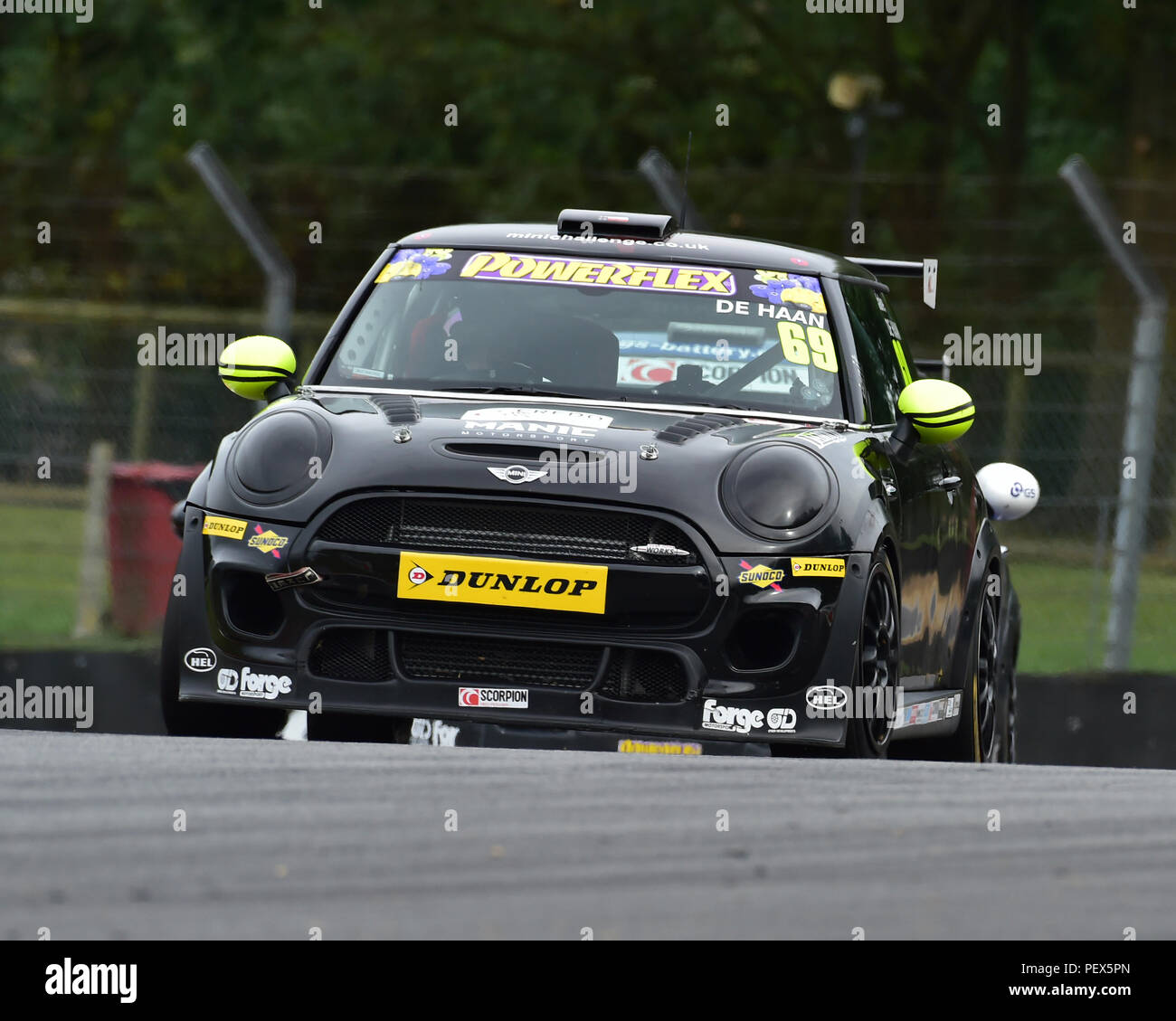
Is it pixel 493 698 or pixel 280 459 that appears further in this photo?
pixel 280 459

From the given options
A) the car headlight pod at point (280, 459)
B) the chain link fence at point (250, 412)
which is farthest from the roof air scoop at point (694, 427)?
the chain link fence at point (250, 412)

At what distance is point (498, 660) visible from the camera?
5801 millimetres

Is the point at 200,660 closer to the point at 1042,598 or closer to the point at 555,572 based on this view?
the point at 555,572

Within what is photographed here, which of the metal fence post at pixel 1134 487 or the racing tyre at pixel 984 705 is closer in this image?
the racing tyre at pixel 984 705

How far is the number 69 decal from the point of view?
674cm

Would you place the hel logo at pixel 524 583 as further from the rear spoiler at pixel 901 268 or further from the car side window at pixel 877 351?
the rear spoiler at pixel 901 268

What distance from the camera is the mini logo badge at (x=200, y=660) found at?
599 cm

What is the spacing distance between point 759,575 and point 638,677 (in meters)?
0.39

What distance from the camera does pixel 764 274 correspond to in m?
7.03

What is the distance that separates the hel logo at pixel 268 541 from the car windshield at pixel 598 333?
0.90 m

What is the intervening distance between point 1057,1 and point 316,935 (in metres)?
24.1

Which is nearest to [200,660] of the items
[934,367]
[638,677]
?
[638,677]

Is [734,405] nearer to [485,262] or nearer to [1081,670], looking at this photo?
[485,262]
